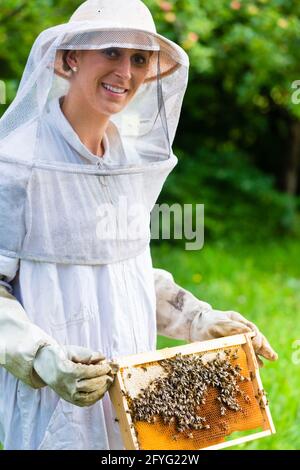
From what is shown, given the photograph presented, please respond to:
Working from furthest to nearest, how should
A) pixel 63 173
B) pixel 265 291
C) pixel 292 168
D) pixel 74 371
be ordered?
pixel 292 168
pixel 265 291
pixel 63 173
pixel 74 371

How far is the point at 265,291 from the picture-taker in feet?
22.4

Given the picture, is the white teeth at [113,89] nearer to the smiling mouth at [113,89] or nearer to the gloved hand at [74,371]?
the smiling mouth at [113,89]

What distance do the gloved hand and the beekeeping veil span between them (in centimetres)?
29

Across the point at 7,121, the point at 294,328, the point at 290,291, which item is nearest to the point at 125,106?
the point at 7,121

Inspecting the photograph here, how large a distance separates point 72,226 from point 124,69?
479mm

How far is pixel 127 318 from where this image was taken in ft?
6.80

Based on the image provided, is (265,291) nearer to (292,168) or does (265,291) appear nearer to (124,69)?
(292,168)

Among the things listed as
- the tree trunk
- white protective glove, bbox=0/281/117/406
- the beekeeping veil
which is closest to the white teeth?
the beekeeping veil

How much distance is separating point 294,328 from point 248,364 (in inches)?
147

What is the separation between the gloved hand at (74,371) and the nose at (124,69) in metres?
0.78

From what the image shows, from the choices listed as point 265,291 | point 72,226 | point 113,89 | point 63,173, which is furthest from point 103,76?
point 265,291

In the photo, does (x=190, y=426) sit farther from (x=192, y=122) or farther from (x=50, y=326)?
(x=192, y=122)

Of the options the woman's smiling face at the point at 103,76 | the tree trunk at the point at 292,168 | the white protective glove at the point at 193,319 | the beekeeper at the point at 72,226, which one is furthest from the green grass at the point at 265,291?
the woman's smiling face at the point at 103,76

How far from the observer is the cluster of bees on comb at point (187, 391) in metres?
1.97
